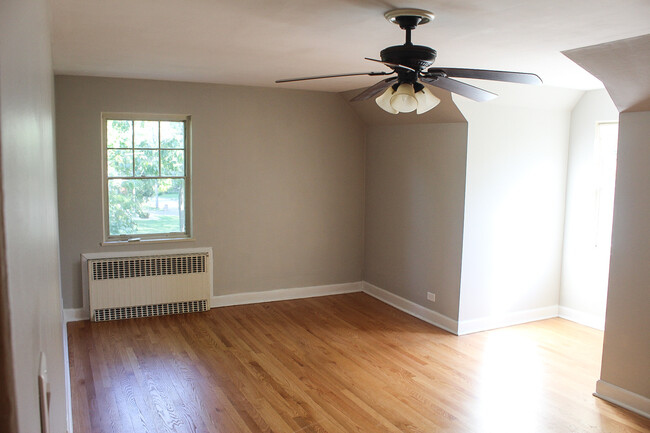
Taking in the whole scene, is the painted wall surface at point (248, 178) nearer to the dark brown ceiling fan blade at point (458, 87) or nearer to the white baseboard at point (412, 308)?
the white baseboard at point (412, 308)

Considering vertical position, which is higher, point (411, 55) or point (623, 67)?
point (623, 67)

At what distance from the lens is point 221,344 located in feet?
16.9

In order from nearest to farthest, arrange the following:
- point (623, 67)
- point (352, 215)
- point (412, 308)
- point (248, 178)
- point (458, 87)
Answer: point (458, 87), point (623, 67), point (412, 308), point (248, 178), point (352, 215)

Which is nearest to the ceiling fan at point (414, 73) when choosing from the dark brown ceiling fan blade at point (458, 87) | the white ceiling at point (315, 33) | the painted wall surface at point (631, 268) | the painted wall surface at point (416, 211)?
the dark brown ceiling fan blade at point (458, 87)

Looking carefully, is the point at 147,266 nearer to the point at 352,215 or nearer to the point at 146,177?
the point at 146,177

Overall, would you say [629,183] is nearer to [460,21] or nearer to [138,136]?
[460,21]

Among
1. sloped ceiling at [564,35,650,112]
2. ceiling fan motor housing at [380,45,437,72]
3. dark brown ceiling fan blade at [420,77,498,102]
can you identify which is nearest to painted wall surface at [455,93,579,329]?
sloped ceiling at [564,35,650,112]

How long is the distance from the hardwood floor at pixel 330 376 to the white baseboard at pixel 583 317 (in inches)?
4.6

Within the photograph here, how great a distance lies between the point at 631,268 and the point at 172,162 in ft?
15.4

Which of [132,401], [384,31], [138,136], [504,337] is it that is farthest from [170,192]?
[504,337]

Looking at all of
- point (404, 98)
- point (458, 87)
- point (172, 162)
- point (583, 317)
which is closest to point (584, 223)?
point (583, 317)

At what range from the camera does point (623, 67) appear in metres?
3.66

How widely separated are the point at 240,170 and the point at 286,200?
0.72 m

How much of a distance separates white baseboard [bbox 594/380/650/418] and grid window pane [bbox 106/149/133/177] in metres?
5.05
